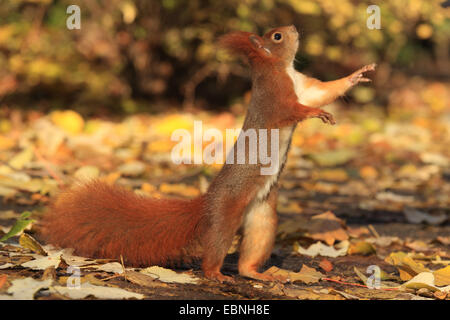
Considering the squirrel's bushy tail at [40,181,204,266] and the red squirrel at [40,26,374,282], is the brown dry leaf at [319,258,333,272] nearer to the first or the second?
the red squirrel at [40,26,374,282]

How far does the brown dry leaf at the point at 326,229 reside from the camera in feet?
10.2

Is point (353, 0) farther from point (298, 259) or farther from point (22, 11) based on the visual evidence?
point (298, 259)

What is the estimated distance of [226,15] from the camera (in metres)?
6.59

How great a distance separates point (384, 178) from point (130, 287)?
3.35 meters

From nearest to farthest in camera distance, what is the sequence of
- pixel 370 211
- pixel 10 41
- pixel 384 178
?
pixel 370 211 < pixel 384 178 < pixel 10 41

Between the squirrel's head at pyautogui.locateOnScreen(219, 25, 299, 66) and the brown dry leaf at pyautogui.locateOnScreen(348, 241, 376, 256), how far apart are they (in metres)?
1.01

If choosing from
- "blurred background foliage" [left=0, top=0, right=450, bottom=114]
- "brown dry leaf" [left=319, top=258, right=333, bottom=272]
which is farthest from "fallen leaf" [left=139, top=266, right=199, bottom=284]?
"blurred background foliage" [left=0, top=0, right=450, bottom=114]

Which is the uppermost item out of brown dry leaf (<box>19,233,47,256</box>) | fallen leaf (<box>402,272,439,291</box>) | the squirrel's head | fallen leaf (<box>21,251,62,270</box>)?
the squirrel's head

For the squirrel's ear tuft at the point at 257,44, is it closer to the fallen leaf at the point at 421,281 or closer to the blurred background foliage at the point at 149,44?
the fallen leaf at the point at 421,281

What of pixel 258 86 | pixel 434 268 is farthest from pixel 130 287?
pixel 434 268

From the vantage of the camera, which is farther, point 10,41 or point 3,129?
point 10,41

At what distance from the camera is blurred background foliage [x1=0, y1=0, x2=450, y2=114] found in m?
6.43

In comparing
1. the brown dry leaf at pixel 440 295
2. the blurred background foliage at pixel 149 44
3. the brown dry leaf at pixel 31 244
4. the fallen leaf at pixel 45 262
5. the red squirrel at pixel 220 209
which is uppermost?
the blurred background foliage at pixel 149 44

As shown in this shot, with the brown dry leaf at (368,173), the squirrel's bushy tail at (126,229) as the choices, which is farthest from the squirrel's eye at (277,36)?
the brown dry leaf at (368,173)
